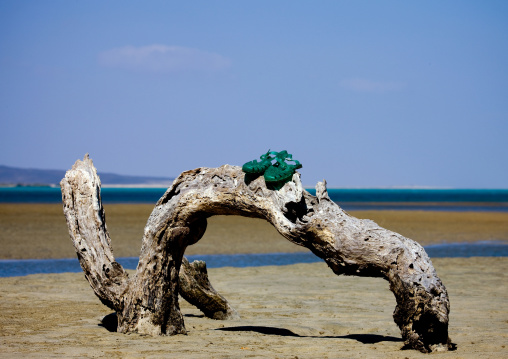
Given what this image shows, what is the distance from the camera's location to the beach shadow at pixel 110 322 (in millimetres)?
7758

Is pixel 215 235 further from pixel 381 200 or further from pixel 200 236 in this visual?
pixel 381 200

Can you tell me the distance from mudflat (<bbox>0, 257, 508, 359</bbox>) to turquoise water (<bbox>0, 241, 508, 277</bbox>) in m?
2.40

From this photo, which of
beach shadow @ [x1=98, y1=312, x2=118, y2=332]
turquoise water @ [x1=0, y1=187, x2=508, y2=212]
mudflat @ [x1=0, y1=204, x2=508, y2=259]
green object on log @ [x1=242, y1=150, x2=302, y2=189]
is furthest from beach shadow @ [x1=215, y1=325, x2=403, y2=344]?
turquoise water @ [x1=0, y1=187, x2=508, y2=212]

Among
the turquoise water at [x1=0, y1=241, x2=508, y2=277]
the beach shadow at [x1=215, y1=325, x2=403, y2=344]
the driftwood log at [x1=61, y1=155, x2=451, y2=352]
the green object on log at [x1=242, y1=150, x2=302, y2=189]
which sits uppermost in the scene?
the green object on log at [x1=242, y1=150, x2=302, y2=189]

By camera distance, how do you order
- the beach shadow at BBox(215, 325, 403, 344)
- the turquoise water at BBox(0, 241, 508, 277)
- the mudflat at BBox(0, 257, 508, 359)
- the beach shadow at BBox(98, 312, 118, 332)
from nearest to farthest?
the mudflat at BBox(0, 257, 508, 359), the beach shadow at BBox(215, 325, 403, 344), the beach shadow at BBox(98, 312, 118, 332), the turquoise water at BBox(0, 241, 508, 277)

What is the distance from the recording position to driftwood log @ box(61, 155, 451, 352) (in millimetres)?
6078

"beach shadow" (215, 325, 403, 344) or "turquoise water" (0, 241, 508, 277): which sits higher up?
"beach shadow" (215, 325, 403, 344)

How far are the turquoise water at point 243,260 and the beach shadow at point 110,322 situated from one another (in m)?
6.45

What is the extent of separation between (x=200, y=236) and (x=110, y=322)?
5.20ft

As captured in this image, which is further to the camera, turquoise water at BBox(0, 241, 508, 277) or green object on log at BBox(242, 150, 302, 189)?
turquoise water at BBox(0, 241, 508, 277)

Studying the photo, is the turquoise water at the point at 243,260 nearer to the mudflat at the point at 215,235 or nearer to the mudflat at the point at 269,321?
the mudflat at the point at 215,235

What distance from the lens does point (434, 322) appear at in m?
6.01

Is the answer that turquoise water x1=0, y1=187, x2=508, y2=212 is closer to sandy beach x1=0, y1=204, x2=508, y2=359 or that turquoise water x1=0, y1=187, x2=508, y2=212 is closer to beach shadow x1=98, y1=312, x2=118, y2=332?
sandy beach x1=0, y1=204, x2=508, y2=359

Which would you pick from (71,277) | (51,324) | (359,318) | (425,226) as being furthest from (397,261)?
(425,226)
